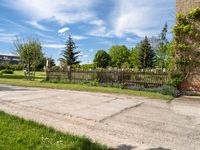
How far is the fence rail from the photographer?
51.4 feet

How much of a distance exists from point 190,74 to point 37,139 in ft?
39.0

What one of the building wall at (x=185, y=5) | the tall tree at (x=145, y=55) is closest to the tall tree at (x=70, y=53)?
the tall tree at (x=145, y=55)

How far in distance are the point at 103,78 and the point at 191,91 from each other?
273 inches

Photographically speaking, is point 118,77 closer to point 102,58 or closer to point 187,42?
point 187,42

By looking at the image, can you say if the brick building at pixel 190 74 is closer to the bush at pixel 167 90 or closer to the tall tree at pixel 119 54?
the bush at pixel 167 90

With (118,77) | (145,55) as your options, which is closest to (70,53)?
(145,55)

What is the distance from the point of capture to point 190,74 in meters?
14.6

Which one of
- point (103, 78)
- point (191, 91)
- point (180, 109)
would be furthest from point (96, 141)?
point (103, 78)

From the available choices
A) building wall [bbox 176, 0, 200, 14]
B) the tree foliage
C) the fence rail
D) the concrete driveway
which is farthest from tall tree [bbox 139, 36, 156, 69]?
the concrete driveway

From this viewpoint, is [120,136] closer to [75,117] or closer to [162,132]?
[162,132]

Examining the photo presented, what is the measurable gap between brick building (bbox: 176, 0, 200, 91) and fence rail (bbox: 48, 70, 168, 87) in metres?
1.31

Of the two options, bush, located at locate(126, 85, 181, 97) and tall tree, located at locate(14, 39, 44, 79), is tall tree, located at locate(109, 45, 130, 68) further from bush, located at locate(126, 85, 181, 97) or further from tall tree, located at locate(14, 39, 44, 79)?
bush, located at locate(126, 85, 181, 97)

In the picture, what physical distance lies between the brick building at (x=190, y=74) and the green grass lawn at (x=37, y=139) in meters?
11.0

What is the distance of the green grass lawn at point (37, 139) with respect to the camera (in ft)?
15.0
